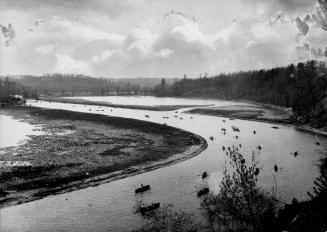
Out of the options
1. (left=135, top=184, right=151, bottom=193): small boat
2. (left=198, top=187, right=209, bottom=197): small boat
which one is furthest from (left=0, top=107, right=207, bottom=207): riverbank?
(left=198, top=187, right=209, bottom=197): small boat

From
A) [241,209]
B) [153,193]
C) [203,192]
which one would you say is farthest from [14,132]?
[241,209]

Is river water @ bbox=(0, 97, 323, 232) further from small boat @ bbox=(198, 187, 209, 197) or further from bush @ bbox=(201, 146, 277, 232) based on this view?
bush @ bbox=(201, 146, 277, 232)

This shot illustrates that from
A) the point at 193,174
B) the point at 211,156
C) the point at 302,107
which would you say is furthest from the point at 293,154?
the point at 302,107

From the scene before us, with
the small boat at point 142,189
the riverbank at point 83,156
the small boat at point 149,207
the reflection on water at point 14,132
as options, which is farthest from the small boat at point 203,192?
the reflection on water at point 14,132

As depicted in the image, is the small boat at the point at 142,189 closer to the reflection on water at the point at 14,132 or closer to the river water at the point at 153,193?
the river water at the point at 153,193

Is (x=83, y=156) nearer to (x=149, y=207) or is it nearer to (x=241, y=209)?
(x=149, y=207)

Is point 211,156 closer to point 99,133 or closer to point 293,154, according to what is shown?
point 293,154

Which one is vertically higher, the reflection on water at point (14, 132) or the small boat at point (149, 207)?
the reflection on water at point (14, 132)
